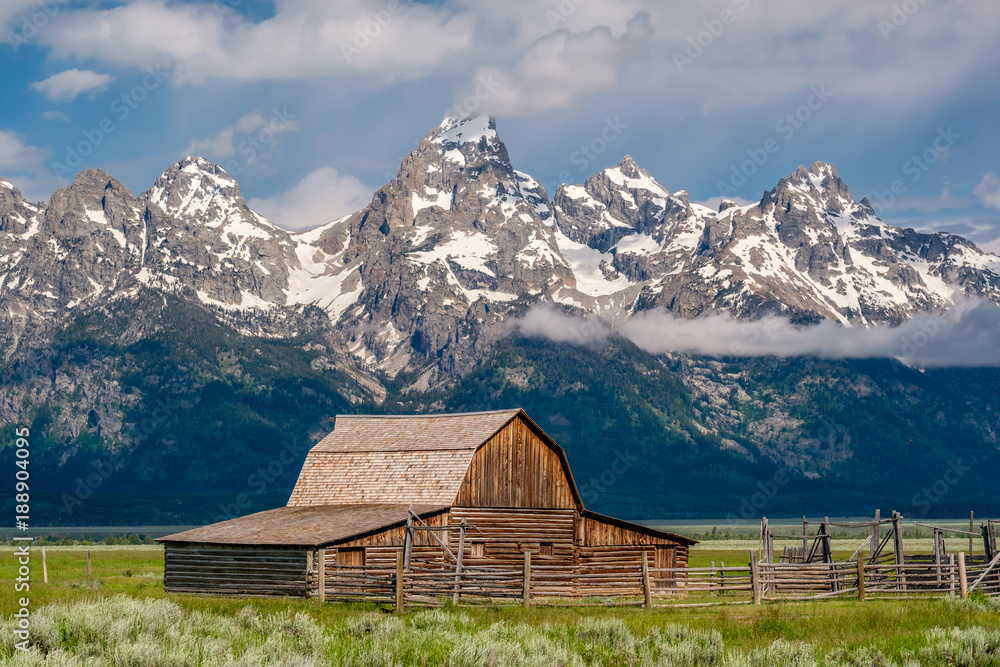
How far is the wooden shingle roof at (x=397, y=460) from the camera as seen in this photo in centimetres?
5025

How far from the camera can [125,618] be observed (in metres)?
22.8

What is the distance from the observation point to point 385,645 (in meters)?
23.2

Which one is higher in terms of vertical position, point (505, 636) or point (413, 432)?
point (413, 432)

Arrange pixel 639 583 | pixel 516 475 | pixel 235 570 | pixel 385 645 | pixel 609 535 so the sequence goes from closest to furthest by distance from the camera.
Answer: pixel 385 645 < pixel 639 583 < pixel 235 570 < pixel 516 475 < pixel 609 535

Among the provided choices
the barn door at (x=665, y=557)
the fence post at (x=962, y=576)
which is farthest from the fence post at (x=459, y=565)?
the fence post at (x=962, y=576)

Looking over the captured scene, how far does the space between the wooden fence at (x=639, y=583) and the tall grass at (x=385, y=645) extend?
32.9 ft

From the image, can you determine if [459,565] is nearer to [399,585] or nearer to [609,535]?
[399,585]

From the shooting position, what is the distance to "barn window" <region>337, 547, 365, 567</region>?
43812 mm

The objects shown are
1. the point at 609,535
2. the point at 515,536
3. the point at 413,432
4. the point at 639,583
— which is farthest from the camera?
the point at 413,432

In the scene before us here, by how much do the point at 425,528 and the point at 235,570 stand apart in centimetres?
773

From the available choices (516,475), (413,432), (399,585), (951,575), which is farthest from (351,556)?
(951,575)

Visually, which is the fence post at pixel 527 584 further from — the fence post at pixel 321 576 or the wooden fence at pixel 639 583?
the fence post at pixel 321 576

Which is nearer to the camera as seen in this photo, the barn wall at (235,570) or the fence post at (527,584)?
the fence post at (527,584)

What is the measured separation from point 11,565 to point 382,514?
150 feet
